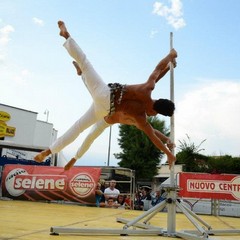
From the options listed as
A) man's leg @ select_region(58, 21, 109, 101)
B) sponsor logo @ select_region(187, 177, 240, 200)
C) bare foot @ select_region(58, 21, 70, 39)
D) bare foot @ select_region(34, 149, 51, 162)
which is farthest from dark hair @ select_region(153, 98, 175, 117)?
sponsor logo @ select_region(187, 177, 240, 200)

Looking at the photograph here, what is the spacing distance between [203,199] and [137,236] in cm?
625

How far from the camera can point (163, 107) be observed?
3531mm

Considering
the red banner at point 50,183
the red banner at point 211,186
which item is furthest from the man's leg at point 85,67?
the red banner at point 50,183

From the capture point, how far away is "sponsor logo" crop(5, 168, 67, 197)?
10367 mm

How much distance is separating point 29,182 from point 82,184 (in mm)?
1867

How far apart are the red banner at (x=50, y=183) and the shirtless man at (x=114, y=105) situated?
6.06 metres

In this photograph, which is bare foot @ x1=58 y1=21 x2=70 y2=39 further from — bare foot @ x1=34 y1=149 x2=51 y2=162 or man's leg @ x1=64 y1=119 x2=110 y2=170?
bare foot @ x1=34 y1=149 x2=51 y2=162

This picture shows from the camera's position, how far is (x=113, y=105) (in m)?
3.70

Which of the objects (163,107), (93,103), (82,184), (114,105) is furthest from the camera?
(82,184)

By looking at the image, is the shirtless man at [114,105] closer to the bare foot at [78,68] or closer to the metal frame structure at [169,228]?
the bare foot at [78,68]

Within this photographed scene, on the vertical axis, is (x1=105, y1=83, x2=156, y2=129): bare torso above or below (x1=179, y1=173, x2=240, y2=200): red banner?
above

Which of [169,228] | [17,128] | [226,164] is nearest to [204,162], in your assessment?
[226,164]

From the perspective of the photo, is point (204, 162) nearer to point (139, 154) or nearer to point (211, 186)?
point (139, 154)

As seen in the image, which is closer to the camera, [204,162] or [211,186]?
[211,186]
